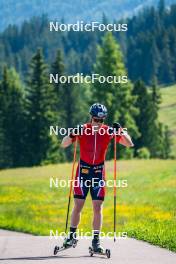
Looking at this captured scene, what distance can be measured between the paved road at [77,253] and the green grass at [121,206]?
21.2 inches

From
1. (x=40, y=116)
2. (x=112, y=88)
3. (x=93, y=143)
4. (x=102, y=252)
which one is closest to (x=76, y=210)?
(x=102, y=252)

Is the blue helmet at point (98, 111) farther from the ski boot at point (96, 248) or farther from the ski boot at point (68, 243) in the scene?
the ski boot at point (68, 243)

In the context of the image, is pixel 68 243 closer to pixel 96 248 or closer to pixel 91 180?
pixel 96 248

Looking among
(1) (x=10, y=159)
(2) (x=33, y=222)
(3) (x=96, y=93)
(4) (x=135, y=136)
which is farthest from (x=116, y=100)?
(2) (x=33, y=222)

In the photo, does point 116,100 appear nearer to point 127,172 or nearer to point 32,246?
point 127,172

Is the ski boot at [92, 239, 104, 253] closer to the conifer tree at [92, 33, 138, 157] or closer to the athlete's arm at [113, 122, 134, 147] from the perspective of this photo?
the athlete's arm at [113, 122, 134, 147]

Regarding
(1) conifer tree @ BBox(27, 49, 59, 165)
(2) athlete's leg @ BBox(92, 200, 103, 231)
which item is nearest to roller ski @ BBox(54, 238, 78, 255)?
(2) athlete's leg @ BBox(92, 200, 103, 231)

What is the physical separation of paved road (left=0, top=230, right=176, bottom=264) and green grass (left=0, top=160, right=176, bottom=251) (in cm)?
54

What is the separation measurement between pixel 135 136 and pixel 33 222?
2490 inches

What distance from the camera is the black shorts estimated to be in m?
12.4

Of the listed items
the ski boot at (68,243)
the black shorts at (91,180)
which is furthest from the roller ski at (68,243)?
the black shorts at (91,180)

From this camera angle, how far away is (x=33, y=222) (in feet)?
64.4

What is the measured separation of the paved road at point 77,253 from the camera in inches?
458

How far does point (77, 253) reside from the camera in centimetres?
1245
